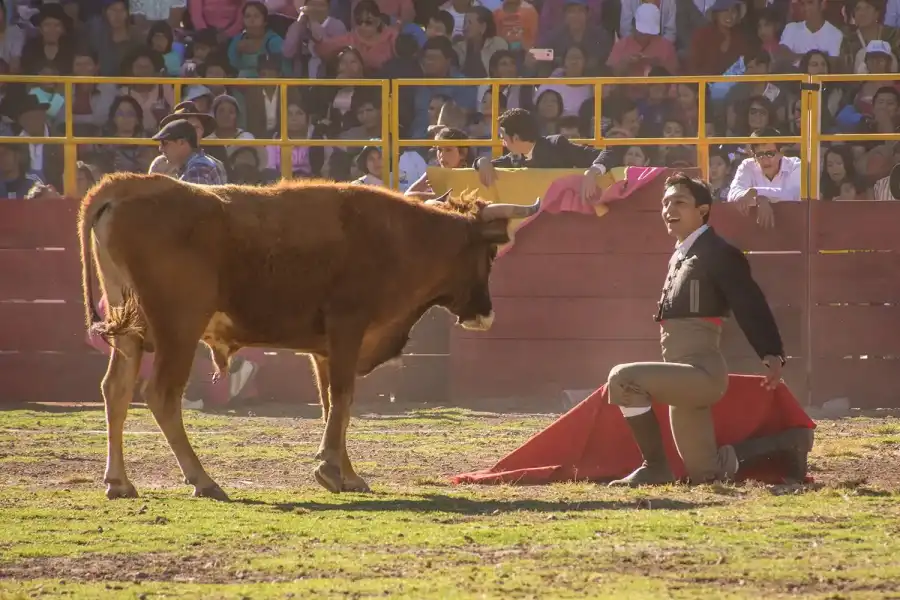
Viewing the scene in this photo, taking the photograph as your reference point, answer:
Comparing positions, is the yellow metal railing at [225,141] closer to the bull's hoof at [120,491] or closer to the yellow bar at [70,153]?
the yellow bar at [70,153]

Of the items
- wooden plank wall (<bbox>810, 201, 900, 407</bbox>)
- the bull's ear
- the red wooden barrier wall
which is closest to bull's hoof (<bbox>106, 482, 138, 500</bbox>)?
the bull's ear

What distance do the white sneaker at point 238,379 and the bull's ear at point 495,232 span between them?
496 cm

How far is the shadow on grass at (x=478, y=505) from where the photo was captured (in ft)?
23.9

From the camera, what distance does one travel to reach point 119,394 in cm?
808

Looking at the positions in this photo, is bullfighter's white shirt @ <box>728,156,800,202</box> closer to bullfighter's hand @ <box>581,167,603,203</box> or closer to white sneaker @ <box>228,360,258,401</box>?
bullfighter's hand @ <box>581,167,603,203</box>

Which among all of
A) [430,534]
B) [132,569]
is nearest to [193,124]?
[430,534]

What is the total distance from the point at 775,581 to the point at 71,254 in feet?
32.6

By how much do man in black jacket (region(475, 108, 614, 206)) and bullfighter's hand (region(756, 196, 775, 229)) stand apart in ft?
4.26

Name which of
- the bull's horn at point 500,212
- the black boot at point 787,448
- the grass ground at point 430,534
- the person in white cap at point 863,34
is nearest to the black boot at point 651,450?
the grass ground at point 430,534

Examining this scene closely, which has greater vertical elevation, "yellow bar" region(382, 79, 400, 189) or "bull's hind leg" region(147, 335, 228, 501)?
"yellow bar" region(382, 79, 400, 189)

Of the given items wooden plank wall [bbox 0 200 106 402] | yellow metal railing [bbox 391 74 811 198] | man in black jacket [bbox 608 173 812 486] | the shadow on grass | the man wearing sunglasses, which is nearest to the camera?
the shadow on grass

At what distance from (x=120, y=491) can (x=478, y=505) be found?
1.78 metres

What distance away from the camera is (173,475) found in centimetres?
897

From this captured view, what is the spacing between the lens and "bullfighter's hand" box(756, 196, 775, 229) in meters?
13.4
